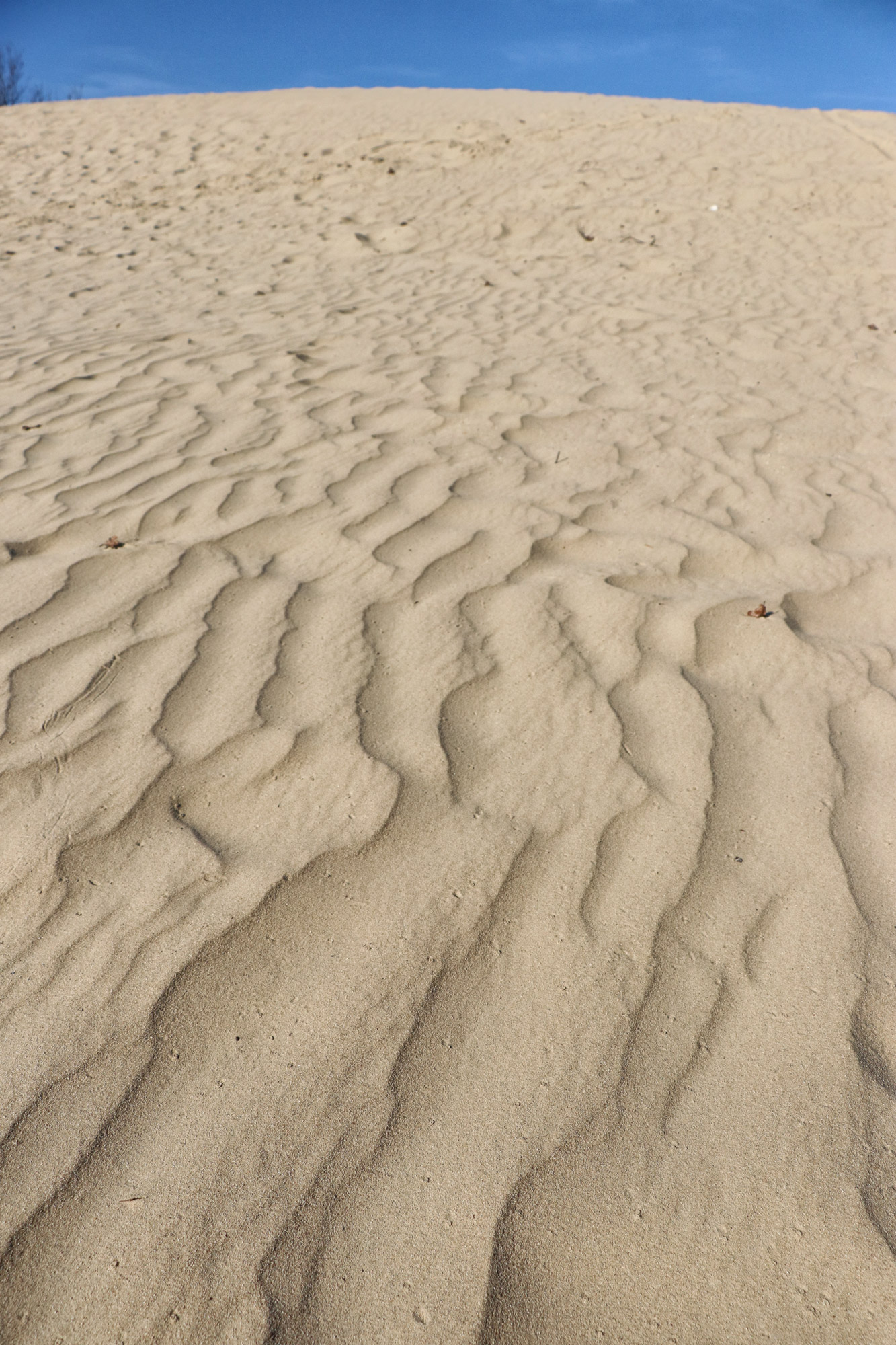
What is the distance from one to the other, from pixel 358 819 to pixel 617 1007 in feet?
1.97

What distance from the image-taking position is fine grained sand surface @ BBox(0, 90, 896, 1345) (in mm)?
1134

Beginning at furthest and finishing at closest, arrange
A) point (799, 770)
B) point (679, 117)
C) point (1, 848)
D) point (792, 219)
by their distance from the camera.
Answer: point (679, 117), point (792, 219), point (799, 770), point (1, 848)

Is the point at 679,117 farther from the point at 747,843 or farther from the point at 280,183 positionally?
the point at 747,843

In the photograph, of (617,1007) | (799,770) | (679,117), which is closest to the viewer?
(617,1007)

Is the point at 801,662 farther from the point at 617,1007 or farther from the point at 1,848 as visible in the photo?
the point at 1,848

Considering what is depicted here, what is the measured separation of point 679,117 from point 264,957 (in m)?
14.4

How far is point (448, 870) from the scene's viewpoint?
164 centimetres

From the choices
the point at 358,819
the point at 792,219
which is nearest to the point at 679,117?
the point at 792,219

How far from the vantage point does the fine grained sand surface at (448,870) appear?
3.72 ft

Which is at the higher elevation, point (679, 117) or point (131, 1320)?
point (679, 117)

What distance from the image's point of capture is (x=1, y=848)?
65.7 inches

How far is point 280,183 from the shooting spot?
36.0 ft

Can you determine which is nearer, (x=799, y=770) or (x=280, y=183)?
(x=799, y=770)

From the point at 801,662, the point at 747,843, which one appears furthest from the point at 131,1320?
the point at 801,662
